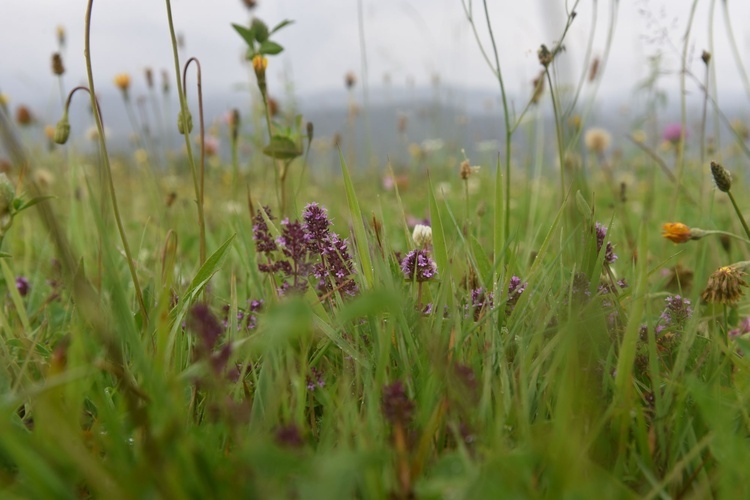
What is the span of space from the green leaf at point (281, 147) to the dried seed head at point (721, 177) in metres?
0.77

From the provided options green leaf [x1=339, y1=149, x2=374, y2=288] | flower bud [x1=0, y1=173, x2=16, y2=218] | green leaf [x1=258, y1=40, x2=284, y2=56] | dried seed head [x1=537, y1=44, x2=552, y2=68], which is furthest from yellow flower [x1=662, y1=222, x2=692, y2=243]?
flower bud [x1=0, y1=173, x2=16, y2=218]

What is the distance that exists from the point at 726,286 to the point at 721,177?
0.18 meters

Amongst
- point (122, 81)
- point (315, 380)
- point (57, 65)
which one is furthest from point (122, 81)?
point (315, 380)

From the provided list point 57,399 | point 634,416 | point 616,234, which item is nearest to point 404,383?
point 634,416

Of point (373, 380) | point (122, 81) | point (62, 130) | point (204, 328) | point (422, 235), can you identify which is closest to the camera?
point (204, 328)

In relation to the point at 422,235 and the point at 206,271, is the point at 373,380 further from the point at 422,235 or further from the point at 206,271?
the point at 422,235

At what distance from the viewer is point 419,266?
0.94 metres

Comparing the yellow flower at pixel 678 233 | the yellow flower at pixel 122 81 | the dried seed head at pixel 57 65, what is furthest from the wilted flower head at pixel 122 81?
the yellow flower at pixel 678 233

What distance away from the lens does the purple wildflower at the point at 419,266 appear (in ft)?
3.05

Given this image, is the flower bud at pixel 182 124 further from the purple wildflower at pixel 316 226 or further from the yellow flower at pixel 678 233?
the yellow flower at pixel 678 233

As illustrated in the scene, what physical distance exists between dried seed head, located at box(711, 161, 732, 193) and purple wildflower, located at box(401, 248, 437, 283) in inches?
18.0

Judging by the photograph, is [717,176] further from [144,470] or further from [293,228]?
[144,470]

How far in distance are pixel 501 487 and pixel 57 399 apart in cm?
44

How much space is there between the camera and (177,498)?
0.47 m
